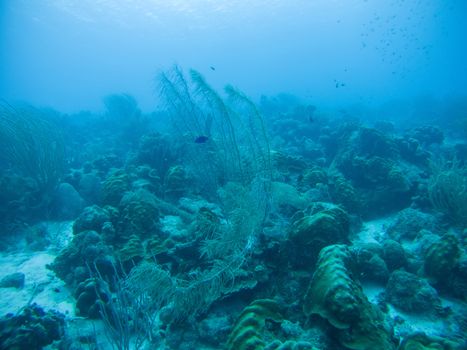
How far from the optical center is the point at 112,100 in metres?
21.4

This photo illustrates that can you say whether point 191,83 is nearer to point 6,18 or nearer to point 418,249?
point 418,249

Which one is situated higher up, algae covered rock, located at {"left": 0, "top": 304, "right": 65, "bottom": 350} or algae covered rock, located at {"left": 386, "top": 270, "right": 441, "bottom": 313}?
algae covered rock, located at {"left": 386, "top": 270, "right": 441, "bottom": 313}

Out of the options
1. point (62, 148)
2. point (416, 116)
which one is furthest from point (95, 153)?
point (416, 116)

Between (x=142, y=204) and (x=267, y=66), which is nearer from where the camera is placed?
(x=142, y=204)

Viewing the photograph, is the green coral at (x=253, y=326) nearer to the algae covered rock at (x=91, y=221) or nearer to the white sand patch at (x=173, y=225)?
the white sand patch at (x=173, y=225)

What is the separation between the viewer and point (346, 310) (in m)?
3.00

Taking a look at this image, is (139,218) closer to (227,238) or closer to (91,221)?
(91,221)

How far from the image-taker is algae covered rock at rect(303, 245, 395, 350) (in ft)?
9.71

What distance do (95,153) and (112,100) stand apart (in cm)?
694

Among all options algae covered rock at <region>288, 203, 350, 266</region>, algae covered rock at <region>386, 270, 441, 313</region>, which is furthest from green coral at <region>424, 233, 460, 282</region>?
algae covered rock at <region>288, 203, 350, 266</region>

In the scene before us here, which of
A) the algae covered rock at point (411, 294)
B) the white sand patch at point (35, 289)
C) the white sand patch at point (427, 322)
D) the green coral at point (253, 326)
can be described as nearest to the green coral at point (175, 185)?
the white sand patch at point (35, 289)

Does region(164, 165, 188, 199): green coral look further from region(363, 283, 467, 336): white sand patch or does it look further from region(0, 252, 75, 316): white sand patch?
region(363, 283, 467, 336): white sand patch

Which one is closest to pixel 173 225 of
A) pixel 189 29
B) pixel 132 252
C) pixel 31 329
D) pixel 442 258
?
pixel 132 252

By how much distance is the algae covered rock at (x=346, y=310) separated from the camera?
2959mm
